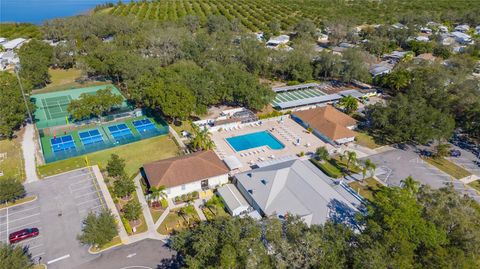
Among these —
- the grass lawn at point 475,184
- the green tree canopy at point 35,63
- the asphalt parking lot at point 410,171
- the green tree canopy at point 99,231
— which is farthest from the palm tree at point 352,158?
the green tree canopy at point 35,63

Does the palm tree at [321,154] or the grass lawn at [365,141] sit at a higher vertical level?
the palm tree at [321,154]

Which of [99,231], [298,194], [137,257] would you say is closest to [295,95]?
[298,194]

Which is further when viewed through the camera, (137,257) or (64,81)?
(64,81)

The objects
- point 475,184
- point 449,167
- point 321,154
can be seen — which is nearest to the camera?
point 475,184

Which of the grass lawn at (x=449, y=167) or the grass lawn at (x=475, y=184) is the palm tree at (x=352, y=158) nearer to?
the grass lawn at (x=449, y=167)

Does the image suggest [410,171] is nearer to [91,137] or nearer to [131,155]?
[131,155]

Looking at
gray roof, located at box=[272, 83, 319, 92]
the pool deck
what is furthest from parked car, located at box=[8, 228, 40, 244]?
gray roof, located at box=[272, 83, 319, 92]

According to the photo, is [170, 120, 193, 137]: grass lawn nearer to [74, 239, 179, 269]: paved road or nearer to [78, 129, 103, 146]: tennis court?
[78, 129, 103, 146]: tennis court
